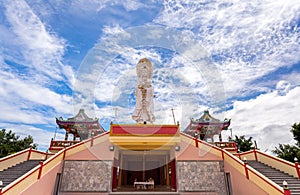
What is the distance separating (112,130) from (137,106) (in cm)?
331

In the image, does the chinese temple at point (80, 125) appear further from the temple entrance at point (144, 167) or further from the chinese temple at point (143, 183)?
the chinese temple at point (143, 183)

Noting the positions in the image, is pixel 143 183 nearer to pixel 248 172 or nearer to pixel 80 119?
pixel 248 172

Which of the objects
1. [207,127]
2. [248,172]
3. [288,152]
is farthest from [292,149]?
[248,172]

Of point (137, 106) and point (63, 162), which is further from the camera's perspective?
point (137, 106)

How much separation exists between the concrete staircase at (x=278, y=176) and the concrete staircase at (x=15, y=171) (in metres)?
10.9

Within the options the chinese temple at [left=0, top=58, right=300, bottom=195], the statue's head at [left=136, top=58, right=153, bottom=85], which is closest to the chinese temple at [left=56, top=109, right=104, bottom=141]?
the chinese temple at [left=0, top=58, right=300, bottom=195]

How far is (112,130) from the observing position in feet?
32.9

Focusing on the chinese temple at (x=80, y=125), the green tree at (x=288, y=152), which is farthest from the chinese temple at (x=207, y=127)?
the chinese temple at (x=80, y=125)

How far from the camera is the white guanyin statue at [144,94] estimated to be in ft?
41.7

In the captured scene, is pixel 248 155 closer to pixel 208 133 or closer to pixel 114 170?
pixel 114 170

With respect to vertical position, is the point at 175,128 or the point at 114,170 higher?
the point at 175,128

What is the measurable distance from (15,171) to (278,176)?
11913mm

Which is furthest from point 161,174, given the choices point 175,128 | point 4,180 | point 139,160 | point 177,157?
point 4,180

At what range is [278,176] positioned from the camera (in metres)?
8.23
